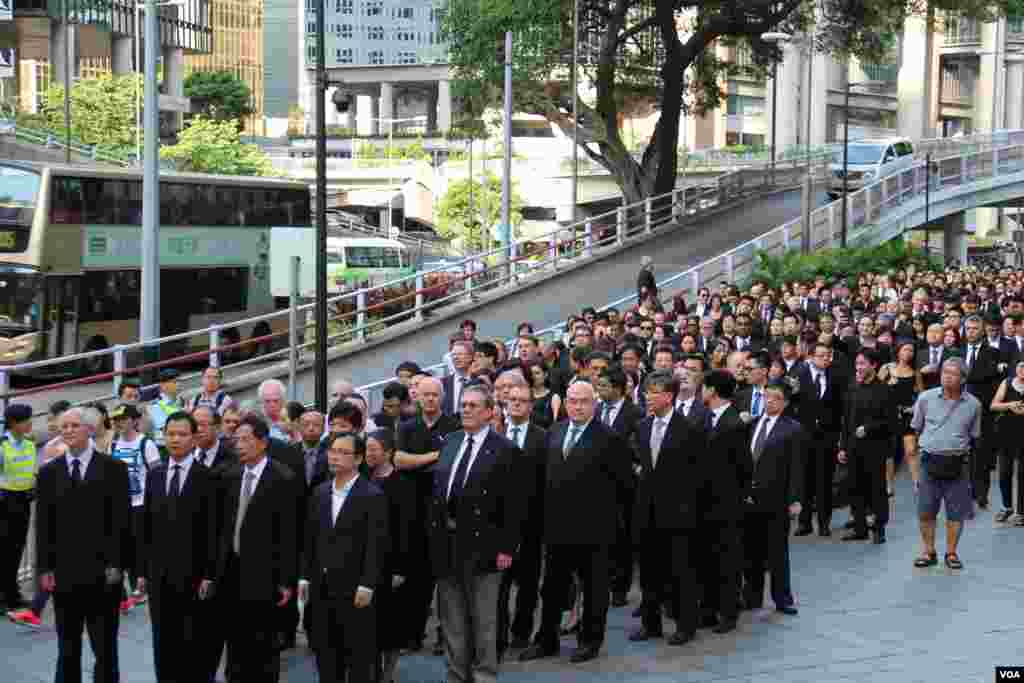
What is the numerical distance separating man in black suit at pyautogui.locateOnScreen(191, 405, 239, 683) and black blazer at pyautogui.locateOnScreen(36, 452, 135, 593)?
1.78 feet

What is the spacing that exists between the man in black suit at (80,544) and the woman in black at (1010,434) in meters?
8.38

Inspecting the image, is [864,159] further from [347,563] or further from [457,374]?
[347,563]

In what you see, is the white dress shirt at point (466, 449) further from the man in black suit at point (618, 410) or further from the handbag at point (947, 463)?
the handbag at point (947, 463)

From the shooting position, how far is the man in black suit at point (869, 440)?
14156 millimetres

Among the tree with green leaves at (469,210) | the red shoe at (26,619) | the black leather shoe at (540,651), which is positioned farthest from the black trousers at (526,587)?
the tree with green leaves at (469,210)

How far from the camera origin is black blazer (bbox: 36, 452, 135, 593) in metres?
9.41

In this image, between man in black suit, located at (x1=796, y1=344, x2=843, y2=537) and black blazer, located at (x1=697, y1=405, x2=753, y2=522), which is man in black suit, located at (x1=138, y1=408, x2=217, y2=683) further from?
man in black suit, located at (x1=796, y1=344, x2=843, y2=537)

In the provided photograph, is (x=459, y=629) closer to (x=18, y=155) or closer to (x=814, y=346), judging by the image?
(x=814, y=346)

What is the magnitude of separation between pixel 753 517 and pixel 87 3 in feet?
220

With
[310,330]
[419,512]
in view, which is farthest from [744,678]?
[310,330]

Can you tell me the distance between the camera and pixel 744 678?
9.82 metres

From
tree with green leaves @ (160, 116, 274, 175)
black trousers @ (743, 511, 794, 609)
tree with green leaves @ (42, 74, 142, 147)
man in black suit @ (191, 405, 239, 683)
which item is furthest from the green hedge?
tree with green leaves @ (42, 74, 142, 147)

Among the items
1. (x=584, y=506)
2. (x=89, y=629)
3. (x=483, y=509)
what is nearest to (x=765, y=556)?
(x=584, y=506)

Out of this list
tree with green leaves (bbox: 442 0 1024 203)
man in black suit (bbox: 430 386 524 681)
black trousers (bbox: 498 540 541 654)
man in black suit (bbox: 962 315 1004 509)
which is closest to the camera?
man in black suit (bbox: 430 386 524 681)
